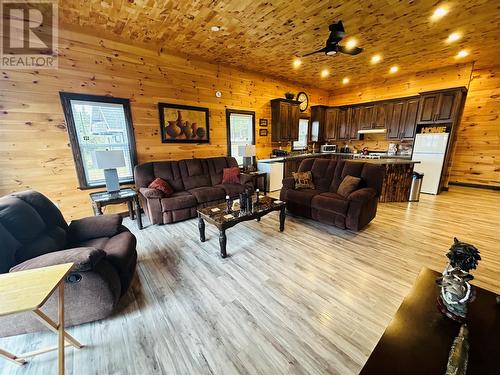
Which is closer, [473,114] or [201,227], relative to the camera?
[201,227]

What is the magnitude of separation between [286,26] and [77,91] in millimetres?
3458

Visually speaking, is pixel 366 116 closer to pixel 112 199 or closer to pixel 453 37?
pixel 453 37

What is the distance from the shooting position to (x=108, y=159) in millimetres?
3104

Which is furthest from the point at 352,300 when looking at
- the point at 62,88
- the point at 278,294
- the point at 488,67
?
the point at 488,67

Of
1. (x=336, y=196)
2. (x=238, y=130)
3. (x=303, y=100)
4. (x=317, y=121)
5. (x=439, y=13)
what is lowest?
(x=336, y=196)

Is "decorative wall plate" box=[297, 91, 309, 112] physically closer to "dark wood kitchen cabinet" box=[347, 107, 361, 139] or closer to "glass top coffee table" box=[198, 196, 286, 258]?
"dark wood kitchen cabinet" box=[347, 107, 361, 139]

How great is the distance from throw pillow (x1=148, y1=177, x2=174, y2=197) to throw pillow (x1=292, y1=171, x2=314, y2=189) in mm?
2360

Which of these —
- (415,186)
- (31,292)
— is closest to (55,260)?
(31,292)

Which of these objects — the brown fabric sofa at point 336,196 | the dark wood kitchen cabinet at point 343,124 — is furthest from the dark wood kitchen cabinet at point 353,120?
the brown fabric sofa at point 336,196

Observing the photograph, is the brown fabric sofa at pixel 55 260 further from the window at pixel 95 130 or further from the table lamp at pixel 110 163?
the window at pixel 95 130

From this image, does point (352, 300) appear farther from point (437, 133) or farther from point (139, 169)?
point (437, 133)

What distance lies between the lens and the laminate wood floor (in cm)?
134

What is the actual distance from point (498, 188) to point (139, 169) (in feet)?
29.1

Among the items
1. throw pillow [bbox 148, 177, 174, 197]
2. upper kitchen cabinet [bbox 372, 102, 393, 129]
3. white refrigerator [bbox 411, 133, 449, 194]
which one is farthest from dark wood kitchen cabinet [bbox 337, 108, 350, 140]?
throw pillow [bbox 148, 177, 174, 197]
